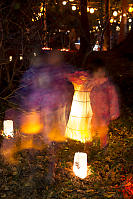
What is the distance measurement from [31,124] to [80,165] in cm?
307

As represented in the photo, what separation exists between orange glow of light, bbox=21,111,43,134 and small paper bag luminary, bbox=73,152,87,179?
2.32 metres

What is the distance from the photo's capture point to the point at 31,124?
7234 millimetres

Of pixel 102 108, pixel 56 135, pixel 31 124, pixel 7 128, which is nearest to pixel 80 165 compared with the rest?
pixel 56 135

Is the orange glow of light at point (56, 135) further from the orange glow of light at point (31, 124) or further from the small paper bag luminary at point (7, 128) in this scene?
the small paper bag luminary at point (7, 128)

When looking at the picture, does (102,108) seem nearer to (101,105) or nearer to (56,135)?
(101,105)

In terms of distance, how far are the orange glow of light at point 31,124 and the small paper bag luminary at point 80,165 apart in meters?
2.32

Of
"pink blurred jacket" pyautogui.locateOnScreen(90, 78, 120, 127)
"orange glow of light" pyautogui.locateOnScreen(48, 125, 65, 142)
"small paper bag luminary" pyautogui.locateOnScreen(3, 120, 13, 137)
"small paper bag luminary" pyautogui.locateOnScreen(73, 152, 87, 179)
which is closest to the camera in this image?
"small paper bag luminary" pyautogui.locateOnScreen(73, 152, 87, 179)

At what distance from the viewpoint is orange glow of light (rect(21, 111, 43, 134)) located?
21.9 feet

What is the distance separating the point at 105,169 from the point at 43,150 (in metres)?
1.38

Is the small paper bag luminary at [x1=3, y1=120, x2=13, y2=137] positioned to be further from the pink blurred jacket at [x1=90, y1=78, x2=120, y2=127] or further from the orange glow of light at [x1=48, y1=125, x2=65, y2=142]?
the pink blurred jacket at [x1=90, y1=78, x2=120, y2=127]

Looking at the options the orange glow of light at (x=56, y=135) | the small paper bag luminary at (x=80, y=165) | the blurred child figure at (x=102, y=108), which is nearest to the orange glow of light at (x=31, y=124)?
the orange glow of light at (x=56, y=135)

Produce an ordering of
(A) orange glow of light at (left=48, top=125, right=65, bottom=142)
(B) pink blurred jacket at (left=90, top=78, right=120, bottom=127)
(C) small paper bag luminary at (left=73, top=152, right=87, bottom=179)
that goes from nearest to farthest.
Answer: (C) small paper bag luminary at (left=73, top=152, right=87, bottom=179), (A) orange glow of light at (left=48, top=125, right=65, bottom=142), (B) pink blurred jacket at (left=90, top=78, right=120, bottom=127)

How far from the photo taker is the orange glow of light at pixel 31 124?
6690mm

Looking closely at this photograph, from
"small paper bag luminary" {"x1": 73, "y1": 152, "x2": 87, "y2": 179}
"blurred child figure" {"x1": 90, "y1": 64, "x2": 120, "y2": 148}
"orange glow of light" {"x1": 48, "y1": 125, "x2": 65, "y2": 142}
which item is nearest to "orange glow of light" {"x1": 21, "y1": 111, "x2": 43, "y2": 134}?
"orange glow of light" {"x1": 48, "y1": 125, "x2": 65, "y2": 142}
